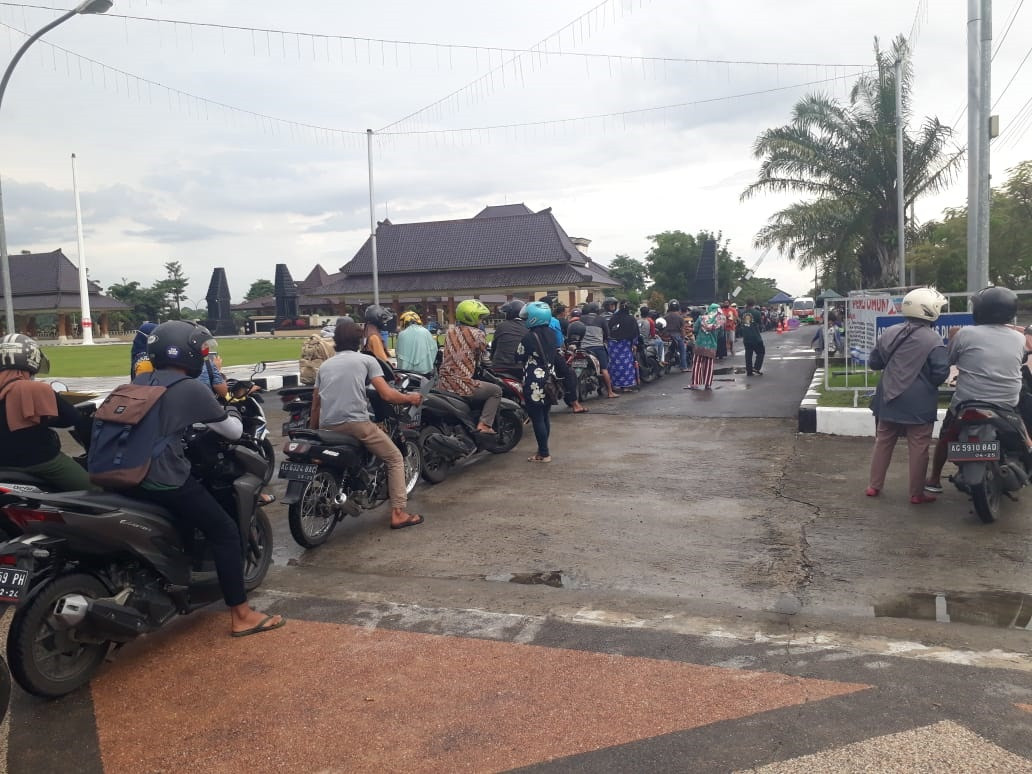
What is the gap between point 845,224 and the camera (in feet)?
90.8

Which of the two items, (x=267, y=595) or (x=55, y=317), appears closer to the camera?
(x=267, y=595)

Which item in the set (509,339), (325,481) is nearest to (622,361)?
(509,339)

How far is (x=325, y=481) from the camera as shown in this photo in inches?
238

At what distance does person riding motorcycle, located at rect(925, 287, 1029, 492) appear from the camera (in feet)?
20.0

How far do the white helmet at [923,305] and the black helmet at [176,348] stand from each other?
5070 mm

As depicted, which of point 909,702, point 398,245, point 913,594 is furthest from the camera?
point 398,245

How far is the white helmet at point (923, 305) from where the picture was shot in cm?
647

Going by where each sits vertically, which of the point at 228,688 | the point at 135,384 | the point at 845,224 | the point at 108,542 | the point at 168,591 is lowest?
the point at 228,688

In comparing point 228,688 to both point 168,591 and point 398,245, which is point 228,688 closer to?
point 168,591

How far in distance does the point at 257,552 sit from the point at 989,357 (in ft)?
16.9

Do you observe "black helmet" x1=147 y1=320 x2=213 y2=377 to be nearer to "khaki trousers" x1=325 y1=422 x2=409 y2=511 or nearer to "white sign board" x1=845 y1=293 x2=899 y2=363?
"khaki trousers" x1=325 y1=422 x2=409 y2=511

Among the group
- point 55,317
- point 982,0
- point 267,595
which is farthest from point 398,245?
point 267,595

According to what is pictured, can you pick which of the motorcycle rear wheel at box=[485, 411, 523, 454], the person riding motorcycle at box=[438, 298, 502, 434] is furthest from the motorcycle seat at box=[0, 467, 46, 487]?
the motorcycle rear wheel at box=[485, 411, 523, 454]

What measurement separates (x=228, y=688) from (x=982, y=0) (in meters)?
11.7
